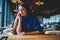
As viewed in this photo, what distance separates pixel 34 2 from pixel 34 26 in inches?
23.1

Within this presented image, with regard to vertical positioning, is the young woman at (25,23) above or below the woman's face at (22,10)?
below

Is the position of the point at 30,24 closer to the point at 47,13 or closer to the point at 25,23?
the point at 25,23

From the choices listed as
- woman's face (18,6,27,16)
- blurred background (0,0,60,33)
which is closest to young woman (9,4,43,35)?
woman's face (18,6,27,16)

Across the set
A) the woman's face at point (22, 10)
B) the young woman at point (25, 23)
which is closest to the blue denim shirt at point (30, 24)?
the young woman at point (25, 23)

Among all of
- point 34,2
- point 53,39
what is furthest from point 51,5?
point 53,39

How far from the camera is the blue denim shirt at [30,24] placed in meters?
3.69

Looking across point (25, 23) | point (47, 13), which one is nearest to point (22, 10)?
point (25, 23)

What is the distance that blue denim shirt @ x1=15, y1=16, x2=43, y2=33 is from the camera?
3.69m

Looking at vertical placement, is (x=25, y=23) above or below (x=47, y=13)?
below

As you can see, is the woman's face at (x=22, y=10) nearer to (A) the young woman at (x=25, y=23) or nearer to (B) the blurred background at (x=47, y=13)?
(A) the young woman at (x=25, y=23)

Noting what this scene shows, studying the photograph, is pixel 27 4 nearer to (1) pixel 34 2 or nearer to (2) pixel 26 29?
(1) pixel 34 2

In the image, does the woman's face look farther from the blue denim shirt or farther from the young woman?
the blue denim shirt

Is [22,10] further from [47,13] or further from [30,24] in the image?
[47,13]

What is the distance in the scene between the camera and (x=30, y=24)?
3.72m
